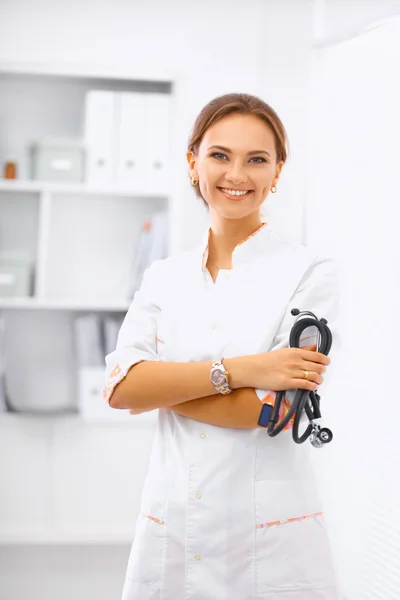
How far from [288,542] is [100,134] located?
2.04 m

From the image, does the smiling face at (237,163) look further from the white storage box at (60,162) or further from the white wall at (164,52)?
the white storage box at (60,162)

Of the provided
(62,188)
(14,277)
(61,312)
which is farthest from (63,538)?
(62,188)

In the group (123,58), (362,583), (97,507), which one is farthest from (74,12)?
(362,583)

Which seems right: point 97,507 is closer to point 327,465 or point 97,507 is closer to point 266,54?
point 327,465

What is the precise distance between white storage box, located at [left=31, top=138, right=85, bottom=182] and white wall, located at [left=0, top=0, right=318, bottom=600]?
1.00 ft

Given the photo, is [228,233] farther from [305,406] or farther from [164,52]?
[164,52]

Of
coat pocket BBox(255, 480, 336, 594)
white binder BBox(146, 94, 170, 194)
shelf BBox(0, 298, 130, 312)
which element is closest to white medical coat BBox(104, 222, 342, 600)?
coat pocket BBox(255, 480, 336, 594)

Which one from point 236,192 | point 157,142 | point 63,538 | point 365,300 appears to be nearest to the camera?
point 236,192

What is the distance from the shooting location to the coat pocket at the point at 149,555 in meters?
1.25

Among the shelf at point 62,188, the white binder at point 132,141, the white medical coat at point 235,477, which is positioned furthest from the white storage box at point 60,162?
the white medical coat at point 235,477

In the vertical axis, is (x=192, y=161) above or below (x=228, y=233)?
above

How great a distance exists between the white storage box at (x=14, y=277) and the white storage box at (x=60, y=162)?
1.16ft

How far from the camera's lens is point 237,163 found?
1264 mm

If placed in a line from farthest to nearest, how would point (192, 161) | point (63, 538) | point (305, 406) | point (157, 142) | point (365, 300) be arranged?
point (157, 142) < point (63, 538) < point (365, 300) < point (192, 161) < point (305, 406)
